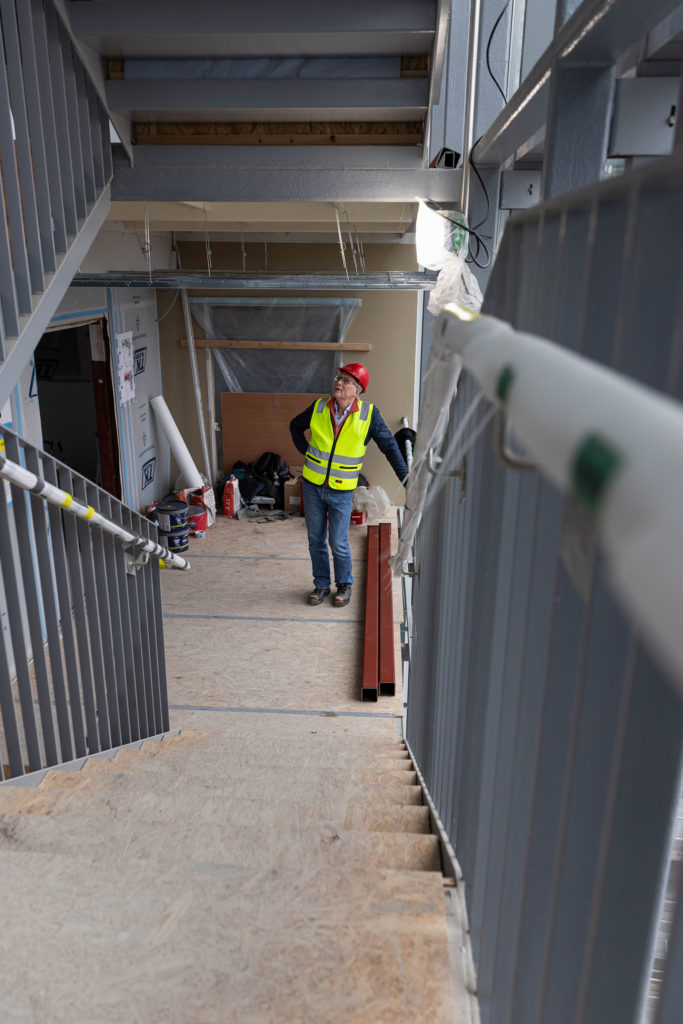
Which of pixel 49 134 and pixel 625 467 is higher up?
pixel 49 134

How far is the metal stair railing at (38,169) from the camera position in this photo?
2609 millimetres

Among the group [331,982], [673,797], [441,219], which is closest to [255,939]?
[331,982]

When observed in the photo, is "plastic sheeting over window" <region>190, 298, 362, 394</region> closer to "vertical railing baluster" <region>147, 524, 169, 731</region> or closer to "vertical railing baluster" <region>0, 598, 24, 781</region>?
"vertical railing baluster" <region>147, 524, 169, 731</region>

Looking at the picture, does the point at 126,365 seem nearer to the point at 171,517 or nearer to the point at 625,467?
the point at 171,517

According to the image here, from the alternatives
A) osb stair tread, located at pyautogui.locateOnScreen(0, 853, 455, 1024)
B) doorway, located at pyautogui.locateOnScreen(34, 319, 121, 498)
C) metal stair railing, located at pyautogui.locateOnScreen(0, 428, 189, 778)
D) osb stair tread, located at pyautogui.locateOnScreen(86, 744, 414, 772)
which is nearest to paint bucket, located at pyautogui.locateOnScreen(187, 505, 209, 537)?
doorway, located at pyautogui.locateOnScreen(34, 319, 121, 498)

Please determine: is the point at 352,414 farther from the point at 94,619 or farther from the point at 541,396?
the point at 541,396

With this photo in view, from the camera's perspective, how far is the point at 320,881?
174 centimetres

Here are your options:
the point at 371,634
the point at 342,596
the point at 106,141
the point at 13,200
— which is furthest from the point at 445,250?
the point at 342,596

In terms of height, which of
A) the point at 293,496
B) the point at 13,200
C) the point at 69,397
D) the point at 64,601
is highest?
the point at 13,200

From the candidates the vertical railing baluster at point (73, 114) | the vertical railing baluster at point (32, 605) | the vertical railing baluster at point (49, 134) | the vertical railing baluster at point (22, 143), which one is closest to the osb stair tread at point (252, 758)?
the vertical railing baluster at point (32, 605)

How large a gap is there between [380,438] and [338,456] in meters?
0.33

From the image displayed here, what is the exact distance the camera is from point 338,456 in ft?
17.6

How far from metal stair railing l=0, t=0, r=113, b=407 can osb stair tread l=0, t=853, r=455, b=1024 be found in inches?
68.0

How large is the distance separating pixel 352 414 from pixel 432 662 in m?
2.92
